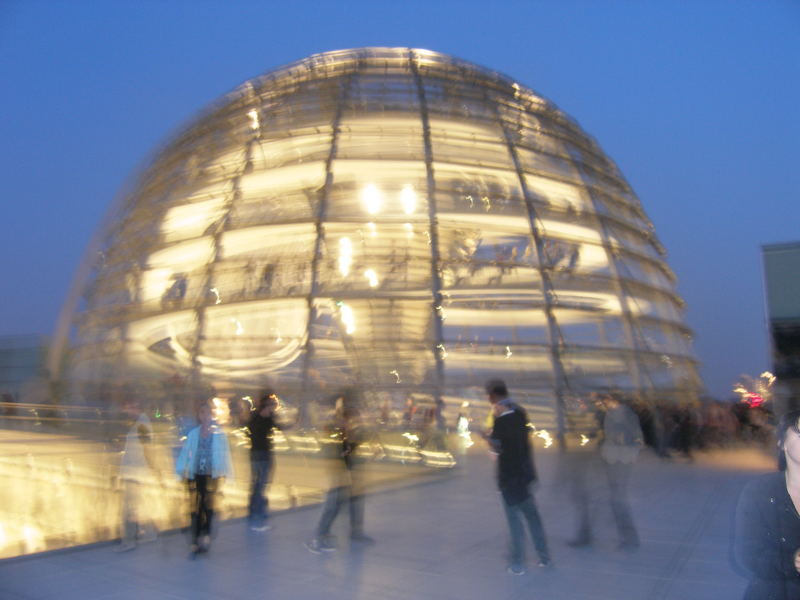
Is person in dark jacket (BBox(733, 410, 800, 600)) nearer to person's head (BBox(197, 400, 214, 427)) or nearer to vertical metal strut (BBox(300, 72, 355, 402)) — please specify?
person's head (BBox(197, 400, 214, 427))

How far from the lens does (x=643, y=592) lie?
19.0ft

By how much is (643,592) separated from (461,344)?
1150 cm

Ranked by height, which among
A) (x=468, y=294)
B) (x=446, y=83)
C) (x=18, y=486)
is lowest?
(x=18, y=486)

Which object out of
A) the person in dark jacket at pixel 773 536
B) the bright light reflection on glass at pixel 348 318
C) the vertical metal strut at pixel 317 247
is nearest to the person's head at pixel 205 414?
the person in dark jacket at pixel 773 536

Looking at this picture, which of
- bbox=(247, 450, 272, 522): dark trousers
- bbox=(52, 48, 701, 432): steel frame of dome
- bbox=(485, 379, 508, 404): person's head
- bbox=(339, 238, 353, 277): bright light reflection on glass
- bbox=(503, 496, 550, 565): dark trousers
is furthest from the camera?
bbox=(339, 238, 353, 277): bright light reflection on glass

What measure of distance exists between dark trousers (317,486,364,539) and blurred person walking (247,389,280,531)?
124 centimetres

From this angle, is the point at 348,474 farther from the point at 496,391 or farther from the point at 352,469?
the point at 496,391

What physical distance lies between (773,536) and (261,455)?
22.2 ft

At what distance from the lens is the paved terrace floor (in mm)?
5770

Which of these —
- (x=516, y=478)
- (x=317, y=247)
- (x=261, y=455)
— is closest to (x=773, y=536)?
(x=516, y=478)

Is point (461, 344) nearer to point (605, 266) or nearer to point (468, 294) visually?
point (468, 294)

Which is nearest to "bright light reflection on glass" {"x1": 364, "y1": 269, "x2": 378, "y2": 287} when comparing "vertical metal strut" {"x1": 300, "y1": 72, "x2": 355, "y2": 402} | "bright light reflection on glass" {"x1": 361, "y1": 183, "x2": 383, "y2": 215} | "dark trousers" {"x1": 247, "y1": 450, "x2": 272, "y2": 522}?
"vertical metal strut" {"x1": 300, "y1": 72, "x2": 355, "y2": 402}

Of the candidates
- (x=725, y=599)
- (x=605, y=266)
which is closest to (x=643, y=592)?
(x=725, y=599)

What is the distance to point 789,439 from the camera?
8.78ft
